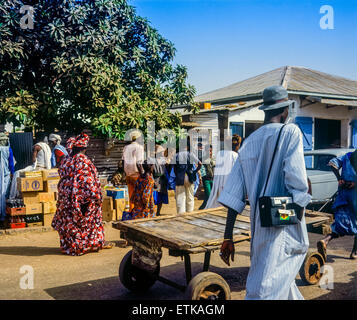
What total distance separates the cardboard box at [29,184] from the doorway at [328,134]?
38.8ft

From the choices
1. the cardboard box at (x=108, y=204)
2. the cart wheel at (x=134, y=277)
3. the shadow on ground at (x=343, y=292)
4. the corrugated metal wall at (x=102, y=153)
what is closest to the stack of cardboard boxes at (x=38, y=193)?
the cardboard box at (x=108, y=204)

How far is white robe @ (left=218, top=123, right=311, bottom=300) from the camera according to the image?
2.55 meters

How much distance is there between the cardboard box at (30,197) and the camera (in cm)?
784

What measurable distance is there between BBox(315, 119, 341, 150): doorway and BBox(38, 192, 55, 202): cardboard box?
11577mm

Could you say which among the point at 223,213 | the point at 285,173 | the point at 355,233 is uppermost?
the point at 285,173

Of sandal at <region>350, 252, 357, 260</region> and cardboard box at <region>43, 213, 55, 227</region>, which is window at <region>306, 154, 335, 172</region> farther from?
cardboard box at <region>43, 213, 55, 227</region>

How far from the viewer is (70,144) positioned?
243 inches

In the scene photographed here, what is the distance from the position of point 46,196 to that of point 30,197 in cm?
33

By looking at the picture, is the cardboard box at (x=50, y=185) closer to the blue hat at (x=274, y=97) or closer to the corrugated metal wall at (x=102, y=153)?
the corrugated metal wall at (x=102, y=153)

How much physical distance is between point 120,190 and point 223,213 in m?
4.37

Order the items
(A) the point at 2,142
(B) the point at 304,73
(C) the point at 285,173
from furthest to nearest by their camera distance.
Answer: (B) the point at 304,73, (A) the point at 2,142, (C) the point at 285,173

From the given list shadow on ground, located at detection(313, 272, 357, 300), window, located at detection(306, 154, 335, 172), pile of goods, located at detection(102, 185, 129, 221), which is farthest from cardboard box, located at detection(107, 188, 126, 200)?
shadow on ground, located at detection(313, 272, 357, 300)
